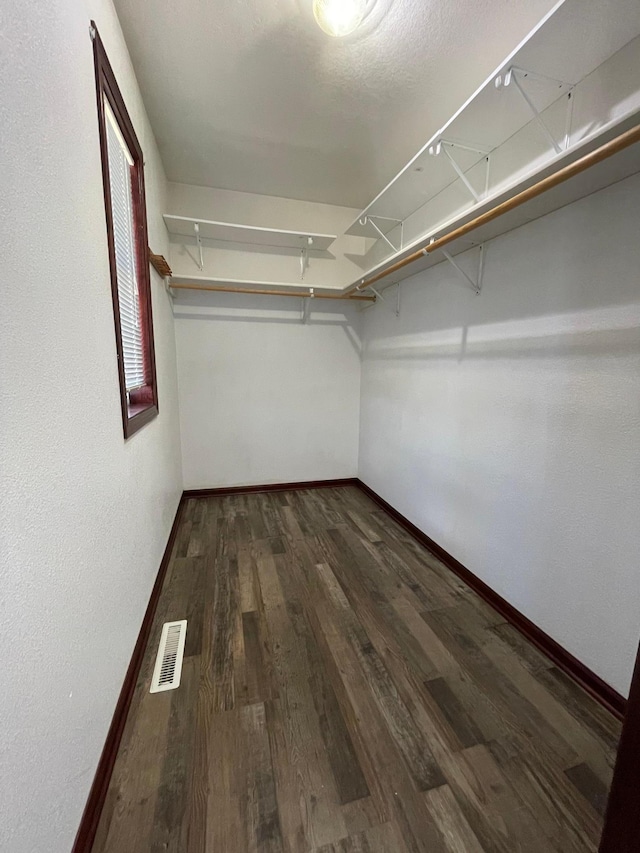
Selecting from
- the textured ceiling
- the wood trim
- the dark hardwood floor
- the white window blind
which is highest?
the textured ceiling

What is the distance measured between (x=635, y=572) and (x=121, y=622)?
1.91m

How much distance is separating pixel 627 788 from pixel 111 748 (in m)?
1.39

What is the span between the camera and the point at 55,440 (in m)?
0.80

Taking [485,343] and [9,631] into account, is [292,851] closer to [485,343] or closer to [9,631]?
[9,631]

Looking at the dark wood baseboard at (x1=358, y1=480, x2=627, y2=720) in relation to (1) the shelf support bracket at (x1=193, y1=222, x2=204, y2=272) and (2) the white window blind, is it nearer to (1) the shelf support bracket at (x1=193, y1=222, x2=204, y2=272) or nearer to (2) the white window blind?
(2) the white window blind

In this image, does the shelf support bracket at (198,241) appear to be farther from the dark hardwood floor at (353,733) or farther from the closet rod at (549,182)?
the dark hardwood floor at (353,733)

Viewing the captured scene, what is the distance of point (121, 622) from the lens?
1260mm

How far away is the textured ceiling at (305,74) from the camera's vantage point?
1385 mm

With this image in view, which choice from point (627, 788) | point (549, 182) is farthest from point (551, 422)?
point (627, 788)

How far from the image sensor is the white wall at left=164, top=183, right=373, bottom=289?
9.32ft

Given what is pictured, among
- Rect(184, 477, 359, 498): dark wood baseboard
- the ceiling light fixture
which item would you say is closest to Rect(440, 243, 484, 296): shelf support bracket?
the ceiling light fixture

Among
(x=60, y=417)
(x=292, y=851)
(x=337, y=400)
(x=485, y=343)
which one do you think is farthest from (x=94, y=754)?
(x=337, y=400)

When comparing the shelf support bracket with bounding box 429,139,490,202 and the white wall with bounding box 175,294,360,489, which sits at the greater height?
the shelf support bracket with bounding box 429,139,490,202

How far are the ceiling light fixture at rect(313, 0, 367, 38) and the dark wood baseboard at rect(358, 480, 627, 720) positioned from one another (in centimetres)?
266
